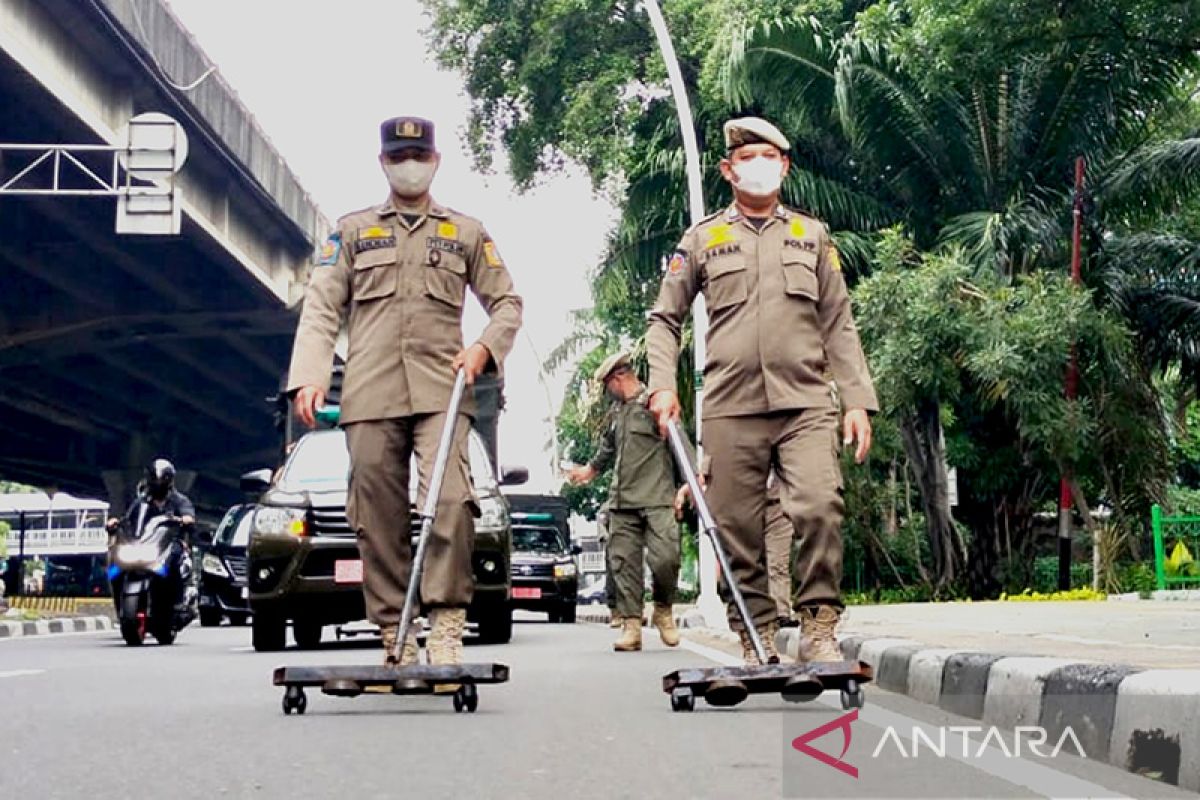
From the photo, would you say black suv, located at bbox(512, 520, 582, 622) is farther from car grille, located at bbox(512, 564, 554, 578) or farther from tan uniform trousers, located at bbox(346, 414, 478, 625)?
tan uniform trousers, located at bbox(346, 414, 478, 625)

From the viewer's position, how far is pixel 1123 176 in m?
24.0

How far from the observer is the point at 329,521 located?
39.4 feet

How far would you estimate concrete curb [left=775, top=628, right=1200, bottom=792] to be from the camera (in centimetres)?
531

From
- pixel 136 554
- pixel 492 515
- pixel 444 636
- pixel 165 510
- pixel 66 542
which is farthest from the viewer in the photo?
pixel 66 542

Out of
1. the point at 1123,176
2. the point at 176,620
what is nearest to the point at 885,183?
the point at 1123,176

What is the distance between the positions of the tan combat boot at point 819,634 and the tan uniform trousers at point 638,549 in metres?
5.29

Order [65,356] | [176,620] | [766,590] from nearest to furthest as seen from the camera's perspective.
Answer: [766,590] < [176,620] < [65,356]

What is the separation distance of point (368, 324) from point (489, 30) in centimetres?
2546

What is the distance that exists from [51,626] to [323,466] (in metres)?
11.8

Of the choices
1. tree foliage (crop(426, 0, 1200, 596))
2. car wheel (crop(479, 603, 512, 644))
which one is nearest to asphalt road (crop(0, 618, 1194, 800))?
car wheel (crop(479, 603, 512, 644))

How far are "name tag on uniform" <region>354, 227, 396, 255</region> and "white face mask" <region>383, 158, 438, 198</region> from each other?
15cm

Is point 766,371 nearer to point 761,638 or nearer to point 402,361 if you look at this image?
A: point 761,638

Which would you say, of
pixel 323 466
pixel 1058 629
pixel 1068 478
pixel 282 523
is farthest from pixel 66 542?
pixel 1058 629

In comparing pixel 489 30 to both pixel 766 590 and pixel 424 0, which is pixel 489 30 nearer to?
pixel 424 0
